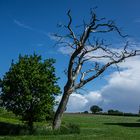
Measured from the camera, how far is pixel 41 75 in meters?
39.3

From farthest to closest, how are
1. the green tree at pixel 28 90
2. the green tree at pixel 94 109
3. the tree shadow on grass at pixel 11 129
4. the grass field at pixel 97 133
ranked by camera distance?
the green tree at pixel 94 109 → the green tree at pixel 28 90 → the tree shadow on grass at pixel 11 129 → the grass field at pixel 97 133

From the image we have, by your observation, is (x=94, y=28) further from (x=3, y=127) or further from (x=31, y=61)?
(x=3, y=127)

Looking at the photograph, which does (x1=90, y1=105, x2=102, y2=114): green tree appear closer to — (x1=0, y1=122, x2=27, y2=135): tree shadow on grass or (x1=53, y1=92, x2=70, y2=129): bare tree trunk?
(x1=53, y1=92, x2=70, y2=129): bare tree trunk

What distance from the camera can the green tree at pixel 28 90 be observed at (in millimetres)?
38438

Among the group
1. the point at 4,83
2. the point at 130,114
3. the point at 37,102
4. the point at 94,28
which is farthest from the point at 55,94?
the point at 130,114

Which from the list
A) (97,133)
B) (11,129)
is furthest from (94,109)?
(11,129)

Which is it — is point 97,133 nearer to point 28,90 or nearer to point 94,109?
point 28,90

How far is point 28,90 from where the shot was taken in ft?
125

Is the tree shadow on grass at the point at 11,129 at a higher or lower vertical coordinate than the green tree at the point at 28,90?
lower

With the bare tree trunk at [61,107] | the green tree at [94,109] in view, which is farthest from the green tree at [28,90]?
the green tree at [94,109]

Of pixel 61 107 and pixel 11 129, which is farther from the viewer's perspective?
pixel 61 107

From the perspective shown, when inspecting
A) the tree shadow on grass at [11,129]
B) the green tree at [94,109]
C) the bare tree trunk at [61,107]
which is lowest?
the tree shadow on grass at [11,129]

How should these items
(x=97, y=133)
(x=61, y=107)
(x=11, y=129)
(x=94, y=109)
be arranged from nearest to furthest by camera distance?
(x=11, y=129), (x=97, y=133), (x=61, y=107), (x=94, y=109)

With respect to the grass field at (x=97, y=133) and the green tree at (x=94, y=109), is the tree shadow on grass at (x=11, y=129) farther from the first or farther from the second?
the green tree at (x=94, y=109)
